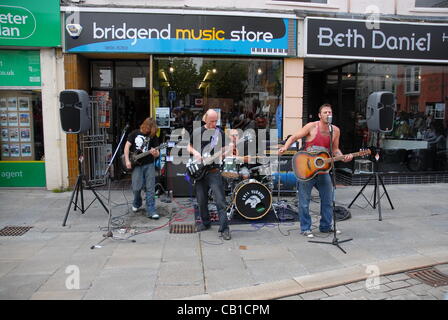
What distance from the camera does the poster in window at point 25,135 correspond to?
360 inches

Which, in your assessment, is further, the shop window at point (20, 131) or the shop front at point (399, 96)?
the shop front at point (399, 96)

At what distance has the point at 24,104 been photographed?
357 inches

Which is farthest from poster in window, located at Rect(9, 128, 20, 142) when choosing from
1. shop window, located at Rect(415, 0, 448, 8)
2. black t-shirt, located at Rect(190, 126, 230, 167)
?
shop window, located at Rect(415, 0, 448, 8)

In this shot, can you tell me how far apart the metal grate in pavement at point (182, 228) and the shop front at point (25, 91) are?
400 centimetres

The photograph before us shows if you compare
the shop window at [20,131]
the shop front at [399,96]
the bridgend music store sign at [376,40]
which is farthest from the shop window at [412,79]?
the shop window at [20,131]

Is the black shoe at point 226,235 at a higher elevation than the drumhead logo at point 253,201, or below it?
below

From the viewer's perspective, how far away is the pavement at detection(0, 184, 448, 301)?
4070mm

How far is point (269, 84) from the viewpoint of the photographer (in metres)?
9.45

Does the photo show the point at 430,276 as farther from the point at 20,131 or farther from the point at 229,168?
the point at 20,131

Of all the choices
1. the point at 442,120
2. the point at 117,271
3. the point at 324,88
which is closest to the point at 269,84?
the point at 324,88

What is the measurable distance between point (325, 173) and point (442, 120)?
6.38 meters

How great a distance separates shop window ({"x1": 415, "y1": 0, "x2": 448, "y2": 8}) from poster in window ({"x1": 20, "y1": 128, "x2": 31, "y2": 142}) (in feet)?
33.3

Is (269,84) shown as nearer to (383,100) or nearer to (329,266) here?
(383,100)

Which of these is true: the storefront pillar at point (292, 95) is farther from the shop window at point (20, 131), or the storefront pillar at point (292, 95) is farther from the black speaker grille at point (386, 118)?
the shop window at point (20, 131)
